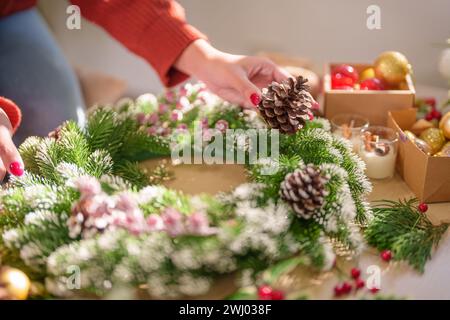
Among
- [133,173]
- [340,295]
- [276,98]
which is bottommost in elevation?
[340,295]

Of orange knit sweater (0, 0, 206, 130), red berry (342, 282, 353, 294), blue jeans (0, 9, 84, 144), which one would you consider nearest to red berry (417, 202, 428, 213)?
red berry (342, 282, 353, 294)

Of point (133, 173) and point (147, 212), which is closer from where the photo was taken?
point (147, 212)

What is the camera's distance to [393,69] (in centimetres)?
112

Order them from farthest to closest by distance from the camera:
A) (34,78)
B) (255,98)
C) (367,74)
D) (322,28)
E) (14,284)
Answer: (322,28)
(34,78)
(367,74)
(255,98)
(14,284)

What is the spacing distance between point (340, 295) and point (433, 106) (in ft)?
2.09

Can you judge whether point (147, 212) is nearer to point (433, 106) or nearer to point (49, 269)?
point (49, 269)

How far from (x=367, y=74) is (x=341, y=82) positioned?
3.2 inches

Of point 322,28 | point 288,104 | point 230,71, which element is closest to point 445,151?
point 288,104

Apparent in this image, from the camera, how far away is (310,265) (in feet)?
2.48

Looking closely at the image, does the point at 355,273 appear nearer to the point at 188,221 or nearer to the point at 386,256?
the point at 386,256

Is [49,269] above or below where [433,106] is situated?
below

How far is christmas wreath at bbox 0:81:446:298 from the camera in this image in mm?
700

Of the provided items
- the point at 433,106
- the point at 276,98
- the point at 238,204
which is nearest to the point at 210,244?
the point at 238,204

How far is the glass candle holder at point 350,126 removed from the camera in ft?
3.38
